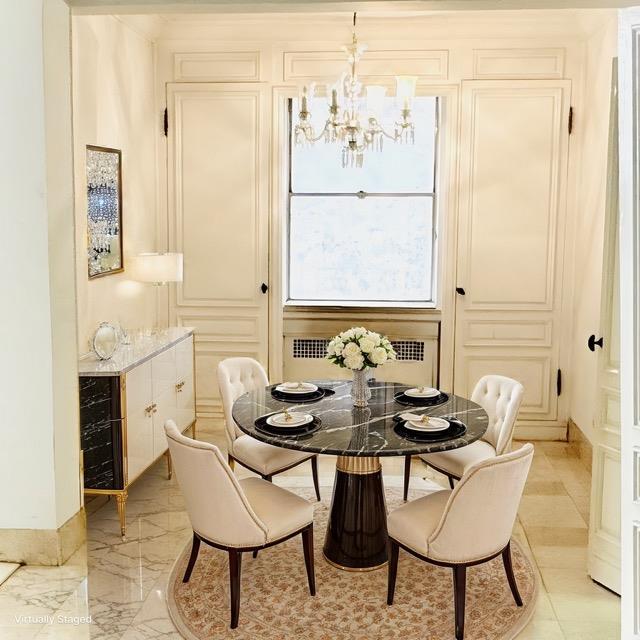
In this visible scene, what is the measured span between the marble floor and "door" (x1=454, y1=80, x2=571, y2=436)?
1.18 metres

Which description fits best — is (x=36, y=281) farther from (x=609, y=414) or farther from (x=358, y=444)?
(x=609, y=414)

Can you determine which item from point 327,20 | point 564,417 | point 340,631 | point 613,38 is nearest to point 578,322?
point 564,417

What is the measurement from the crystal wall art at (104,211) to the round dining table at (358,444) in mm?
1452

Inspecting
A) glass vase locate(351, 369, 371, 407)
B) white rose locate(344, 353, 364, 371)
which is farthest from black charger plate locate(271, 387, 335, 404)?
white rose locate(344, 353, 364, 371)

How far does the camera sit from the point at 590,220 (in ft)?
17.8

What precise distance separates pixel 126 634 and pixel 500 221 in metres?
3.95

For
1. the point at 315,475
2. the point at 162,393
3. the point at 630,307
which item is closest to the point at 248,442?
the point at 315,475

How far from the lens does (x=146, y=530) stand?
4.24 m

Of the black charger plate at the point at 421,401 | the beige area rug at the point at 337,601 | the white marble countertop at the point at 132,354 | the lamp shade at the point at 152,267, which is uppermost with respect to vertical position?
the lamp shade at the point at 152,267

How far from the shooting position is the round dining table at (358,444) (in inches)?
135

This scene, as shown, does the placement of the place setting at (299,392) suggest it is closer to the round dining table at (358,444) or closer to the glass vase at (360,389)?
the round dining table at (358,444)

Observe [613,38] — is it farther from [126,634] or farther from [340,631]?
[126,634]

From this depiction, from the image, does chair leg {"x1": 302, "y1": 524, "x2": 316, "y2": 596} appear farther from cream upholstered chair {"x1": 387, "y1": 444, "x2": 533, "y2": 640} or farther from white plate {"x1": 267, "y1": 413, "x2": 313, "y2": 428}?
white plate {"x1": 267, "y1": 413, "x2": 313, "y2": 428}

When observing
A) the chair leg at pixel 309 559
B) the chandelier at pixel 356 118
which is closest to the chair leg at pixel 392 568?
the chair leg at pixel 309 559
